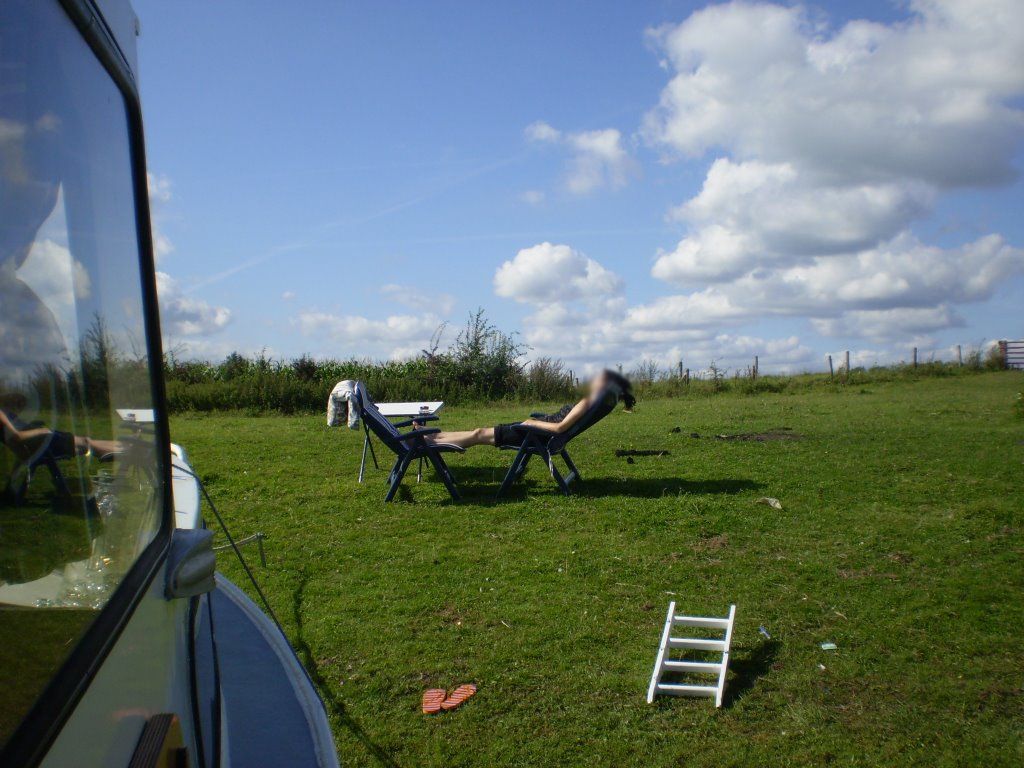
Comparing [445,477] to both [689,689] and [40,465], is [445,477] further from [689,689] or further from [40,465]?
[40,465]

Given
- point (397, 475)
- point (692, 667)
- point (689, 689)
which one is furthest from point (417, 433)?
point (689, 689)

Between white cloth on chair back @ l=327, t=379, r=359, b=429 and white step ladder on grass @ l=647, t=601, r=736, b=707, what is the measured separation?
16.8ft

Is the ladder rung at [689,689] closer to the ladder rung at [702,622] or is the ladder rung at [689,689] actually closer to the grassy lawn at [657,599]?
the grassy lawn at [657,599]

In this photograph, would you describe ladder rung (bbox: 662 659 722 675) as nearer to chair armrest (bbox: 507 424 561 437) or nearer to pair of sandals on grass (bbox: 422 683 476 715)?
pair of sandals on grass (bbox: 422 683 476 715)

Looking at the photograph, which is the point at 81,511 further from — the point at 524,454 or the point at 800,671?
the point at 524,454

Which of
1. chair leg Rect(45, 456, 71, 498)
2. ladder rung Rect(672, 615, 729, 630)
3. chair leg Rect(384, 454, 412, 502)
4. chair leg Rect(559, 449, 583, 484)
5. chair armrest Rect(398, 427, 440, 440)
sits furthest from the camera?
chair leg Rect(559, 449, 583, 484)

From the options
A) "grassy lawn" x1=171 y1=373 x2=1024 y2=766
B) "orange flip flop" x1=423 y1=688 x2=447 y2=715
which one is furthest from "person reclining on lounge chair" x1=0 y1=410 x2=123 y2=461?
"orange flip flop" x1=423 y1=688 x2=447 y2=715

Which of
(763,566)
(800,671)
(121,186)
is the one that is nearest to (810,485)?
(763,566)

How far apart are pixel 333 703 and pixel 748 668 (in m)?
2.20

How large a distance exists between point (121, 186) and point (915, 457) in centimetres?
1027

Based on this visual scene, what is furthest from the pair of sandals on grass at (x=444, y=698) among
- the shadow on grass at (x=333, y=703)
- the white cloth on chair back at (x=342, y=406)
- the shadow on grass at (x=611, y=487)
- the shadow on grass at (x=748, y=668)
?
the white cloth on chair back at (x=342, y=406)

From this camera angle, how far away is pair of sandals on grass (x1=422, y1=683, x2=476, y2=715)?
4.09 m

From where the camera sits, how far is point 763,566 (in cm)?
605

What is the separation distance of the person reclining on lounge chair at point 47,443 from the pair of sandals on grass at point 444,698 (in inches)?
112
